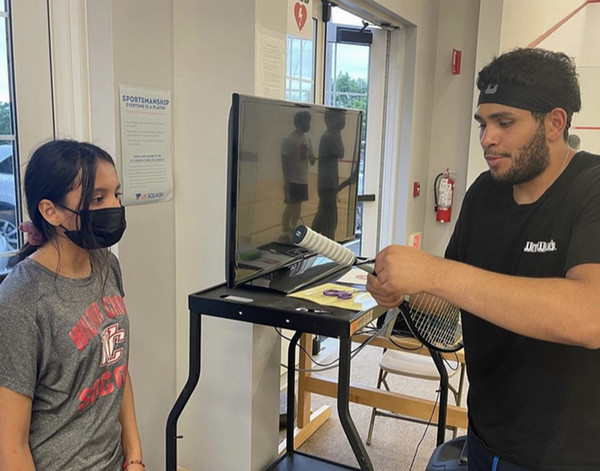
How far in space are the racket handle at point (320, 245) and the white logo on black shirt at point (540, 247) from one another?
14.8 inches

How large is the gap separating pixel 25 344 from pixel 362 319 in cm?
88

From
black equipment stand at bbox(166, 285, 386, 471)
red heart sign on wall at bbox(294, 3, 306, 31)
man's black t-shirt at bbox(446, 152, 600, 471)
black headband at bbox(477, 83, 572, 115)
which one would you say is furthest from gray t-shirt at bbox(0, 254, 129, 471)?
red heart sign on wall at bbox(294, 3, 306, 31)

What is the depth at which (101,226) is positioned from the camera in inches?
49.7

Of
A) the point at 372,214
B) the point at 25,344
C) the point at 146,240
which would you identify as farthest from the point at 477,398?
the point at 372,214

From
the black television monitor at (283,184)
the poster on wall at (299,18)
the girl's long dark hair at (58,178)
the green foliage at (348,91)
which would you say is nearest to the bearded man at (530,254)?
the black television monitor at (283,184)

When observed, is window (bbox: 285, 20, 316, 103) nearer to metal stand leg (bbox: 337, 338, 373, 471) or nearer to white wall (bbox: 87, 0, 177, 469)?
white wall (bbox: 87, 0, 177, 469)

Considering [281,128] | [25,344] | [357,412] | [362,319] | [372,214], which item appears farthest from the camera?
[372,214]

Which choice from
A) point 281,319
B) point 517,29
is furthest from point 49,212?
point 517,29

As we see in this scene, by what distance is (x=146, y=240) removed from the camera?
1993mm

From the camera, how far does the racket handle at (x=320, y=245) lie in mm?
1116

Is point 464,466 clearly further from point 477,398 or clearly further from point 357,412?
point 357,412

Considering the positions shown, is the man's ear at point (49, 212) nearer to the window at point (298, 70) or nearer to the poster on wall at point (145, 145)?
the poster on wall at point (145, 145)

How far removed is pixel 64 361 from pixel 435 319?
1123 millimetres

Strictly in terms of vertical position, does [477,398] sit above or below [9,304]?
below
